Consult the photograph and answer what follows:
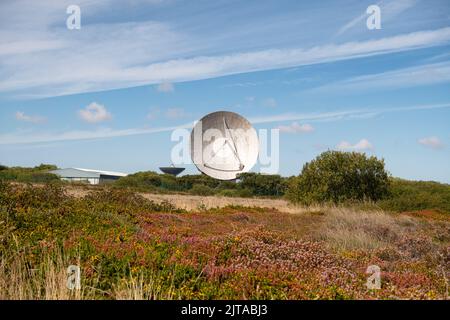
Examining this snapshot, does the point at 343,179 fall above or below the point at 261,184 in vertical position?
below

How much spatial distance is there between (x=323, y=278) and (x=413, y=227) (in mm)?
13976

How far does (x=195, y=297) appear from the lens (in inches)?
291

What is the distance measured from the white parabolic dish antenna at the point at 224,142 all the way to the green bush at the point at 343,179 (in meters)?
12.8

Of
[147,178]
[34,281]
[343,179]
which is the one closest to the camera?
[34,281]

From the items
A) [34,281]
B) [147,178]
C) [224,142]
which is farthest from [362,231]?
[147,178]

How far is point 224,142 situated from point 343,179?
1666cm

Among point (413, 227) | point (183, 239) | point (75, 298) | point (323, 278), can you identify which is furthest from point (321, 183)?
point (75, 298)

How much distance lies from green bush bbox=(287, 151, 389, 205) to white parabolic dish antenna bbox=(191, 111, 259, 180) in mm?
12786

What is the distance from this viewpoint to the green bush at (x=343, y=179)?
34.2 m

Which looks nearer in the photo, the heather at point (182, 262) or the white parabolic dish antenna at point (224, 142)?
the heather at point (182, 262)

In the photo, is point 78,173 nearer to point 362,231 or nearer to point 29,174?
point 29,174

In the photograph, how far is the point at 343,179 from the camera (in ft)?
112

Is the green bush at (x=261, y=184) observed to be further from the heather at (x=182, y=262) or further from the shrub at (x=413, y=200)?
the heather at (x=182, y=262)

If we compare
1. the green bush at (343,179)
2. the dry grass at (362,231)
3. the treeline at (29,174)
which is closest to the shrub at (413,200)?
the green bush at (343,179)
